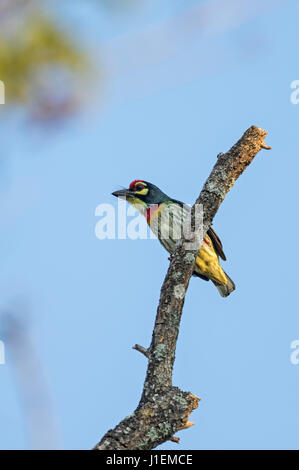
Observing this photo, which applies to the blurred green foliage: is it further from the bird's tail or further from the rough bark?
the bird's tail

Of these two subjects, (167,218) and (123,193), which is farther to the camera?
(167,218)

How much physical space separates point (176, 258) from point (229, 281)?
3.64 metres

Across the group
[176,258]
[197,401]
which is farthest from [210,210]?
[197,401]

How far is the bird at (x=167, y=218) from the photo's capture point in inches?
341

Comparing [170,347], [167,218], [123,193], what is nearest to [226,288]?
[167,218]

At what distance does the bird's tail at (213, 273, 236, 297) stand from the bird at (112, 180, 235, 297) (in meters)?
0.06

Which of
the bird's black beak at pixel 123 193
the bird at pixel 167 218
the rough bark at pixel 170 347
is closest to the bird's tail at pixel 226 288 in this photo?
the bird at pixel 167 218

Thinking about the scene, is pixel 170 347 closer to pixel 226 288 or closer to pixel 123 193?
pixel 123 193

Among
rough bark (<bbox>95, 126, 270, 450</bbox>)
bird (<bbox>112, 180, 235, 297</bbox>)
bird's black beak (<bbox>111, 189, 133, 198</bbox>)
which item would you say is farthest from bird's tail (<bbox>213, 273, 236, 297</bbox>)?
rough bark (<bbox>95, 126, 270, 450</bbox>)

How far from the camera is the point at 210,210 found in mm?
5863

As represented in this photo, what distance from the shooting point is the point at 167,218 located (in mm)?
8820

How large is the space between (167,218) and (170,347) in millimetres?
3704

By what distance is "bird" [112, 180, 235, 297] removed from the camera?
28.5ft
